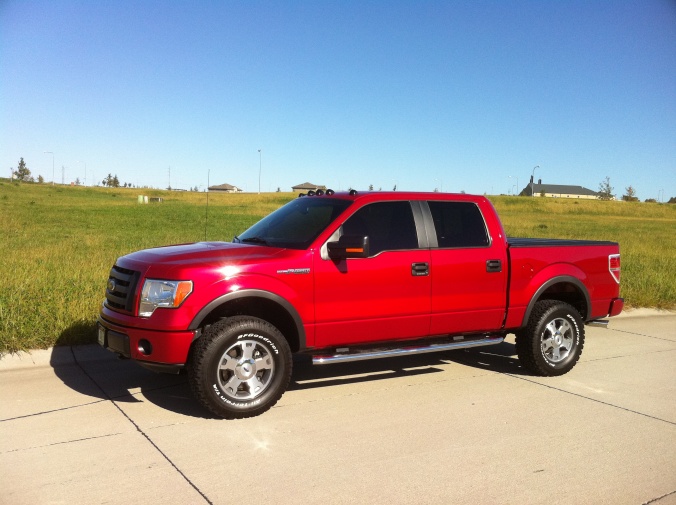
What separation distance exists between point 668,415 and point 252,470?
361 centimetres

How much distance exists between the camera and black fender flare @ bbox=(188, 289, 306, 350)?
5133 mm

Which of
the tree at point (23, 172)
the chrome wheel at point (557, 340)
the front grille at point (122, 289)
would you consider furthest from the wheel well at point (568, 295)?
the tree at point (23, 172)

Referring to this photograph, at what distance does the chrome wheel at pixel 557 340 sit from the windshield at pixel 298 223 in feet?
8.48

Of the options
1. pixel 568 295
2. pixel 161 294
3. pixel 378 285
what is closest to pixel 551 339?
pixel 568 295

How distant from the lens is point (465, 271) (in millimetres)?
6340

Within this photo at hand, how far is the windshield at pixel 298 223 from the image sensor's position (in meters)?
5.91

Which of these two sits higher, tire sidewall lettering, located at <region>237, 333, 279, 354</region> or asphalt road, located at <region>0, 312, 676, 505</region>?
tire sidewall lettering, located at <region>237, 333, 279, 354</region>

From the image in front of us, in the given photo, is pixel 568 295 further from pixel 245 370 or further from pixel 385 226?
pixel 245 370

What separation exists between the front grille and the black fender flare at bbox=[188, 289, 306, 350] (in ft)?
1.83

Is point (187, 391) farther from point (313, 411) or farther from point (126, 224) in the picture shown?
point (126, 224)

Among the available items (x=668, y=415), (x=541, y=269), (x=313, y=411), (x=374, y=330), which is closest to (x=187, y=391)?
(x=313, y=411)

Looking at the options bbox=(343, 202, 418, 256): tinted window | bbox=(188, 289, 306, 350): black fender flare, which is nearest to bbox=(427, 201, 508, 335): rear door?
bbox=(343, 202, 418, 256): tinted window

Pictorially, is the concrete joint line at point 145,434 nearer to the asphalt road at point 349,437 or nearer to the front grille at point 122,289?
the asphalt road at point 349,437

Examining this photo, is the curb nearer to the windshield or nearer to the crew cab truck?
the crew cab truck
